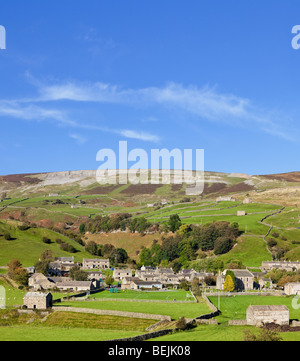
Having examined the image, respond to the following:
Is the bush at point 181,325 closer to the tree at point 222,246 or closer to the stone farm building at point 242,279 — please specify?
the stone farm building at point 242,279

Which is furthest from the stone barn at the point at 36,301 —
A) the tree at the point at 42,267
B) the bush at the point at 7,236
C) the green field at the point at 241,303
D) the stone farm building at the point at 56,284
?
the bush at the point at 7,236

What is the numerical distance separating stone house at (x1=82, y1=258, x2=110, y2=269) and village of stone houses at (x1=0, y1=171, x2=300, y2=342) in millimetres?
264

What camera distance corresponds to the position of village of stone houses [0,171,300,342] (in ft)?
178

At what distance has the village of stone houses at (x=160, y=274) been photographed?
54250 millimetres

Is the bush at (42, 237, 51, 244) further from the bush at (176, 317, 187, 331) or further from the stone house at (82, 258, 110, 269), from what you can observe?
the bush at (176, 317, 187, 331)

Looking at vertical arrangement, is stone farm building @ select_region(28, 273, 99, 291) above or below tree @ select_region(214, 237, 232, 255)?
below

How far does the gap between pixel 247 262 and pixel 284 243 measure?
661 inches

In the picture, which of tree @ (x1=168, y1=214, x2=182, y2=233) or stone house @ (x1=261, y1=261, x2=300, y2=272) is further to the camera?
tree @ (x1=168, y1=214, x2=182, y2=233)

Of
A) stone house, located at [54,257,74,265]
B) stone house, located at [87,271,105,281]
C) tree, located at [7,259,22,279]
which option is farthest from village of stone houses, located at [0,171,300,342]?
stone house, located at [54,257,74,265]

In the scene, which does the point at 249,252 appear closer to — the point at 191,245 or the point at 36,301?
the point at 191,245

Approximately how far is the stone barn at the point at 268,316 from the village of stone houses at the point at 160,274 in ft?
0.35

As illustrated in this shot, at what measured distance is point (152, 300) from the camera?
248ft

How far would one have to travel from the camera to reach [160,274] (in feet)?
367
